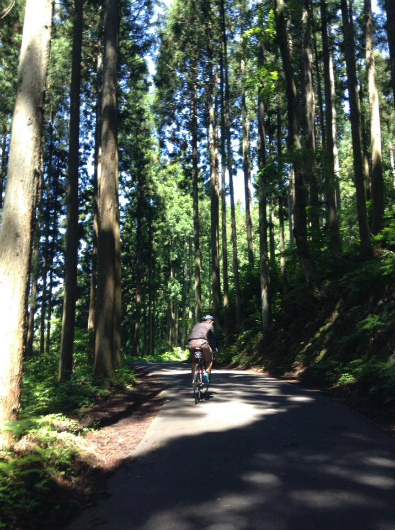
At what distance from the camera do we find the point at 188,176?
31.0 meters

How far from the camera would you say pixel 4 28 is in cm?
1831

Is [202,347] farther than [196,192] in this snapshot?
No

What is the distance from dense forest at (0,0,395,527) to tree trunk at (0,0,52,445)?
18 mm

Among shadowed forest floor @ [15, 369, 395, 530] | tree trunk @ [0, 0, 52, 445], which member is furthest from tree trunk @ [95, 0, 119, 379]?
tree trunk @ [0, 0, 52, 445]

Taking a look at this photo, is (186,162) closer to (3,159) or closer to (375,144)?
(3,159)

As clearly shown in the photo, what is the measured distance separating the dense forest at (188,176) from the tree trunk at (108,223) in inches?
1.8

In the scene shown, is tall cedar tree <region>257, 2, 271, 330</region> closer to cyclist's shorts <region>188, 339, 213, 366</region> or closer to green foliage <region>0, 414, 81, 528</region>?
cyclist's shorts <region>188, 339, 213, 366</region>

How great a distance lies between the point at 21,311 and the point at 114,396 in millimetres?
5598

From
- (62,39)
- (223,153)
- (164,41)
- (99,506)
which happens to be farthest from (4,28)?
(99,506)

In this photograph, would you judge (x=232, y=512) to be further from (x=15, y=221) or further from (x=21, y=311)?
(x=15, y=221)

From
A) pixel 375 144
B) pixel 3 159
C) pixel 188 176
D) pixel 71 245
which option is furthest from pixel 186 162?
pixel 71 245

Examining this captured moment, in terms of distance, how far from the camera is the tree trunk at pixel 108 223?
11758 mm

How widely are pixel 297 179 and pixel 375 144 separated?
12.6 feet

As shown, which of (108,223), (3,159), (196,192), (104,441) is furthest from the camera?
(196,192)
